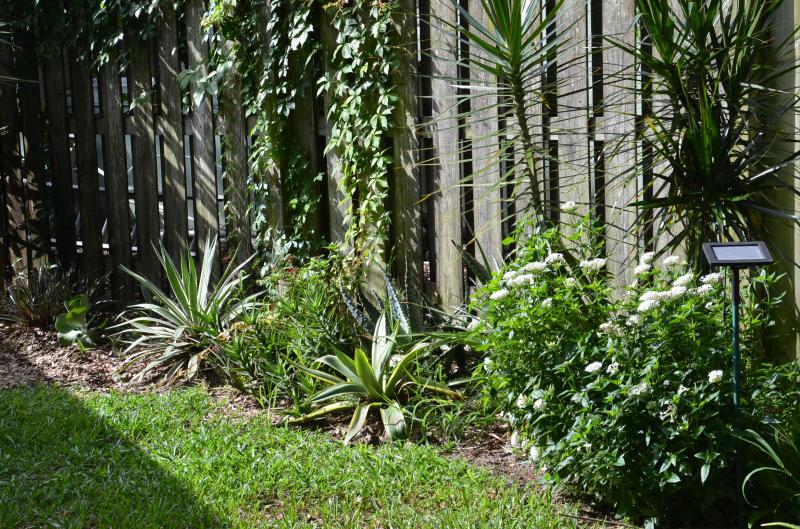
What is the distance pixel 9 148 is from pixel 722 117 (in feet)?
21.4

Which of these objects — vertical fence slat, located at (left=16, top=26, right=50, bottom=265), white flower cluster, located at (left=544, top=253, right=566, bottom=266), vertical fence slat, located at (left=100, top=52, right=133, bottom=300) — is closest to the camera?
white flower cluster, located at (left=544, top=253, right=566, bottom=266)

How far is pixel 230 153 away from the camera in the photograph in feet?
21.8

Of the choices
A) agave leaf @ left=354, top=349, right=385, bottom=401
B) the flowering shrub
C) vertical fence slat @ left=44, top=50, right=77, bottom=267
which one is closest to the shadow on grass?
agave leaf @ left=354, top=349, right=385, bottom=401

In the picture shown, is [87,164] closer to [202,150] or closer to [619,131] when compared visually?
[202,150]

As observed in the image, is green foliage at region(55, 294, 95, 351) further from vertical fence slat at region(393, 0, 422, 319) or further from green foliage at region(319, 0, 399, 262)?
vertical fence slat at region(393, 0, 422, 319)

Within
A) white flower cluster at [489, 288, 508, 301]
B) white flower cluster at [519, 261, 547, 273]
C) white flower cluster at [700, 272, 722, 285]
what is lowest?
white flower cluster at [489, 288, 508, 301]

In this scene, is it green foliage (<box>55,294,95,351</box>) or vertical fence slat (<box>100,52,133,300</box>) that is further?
vertical fence slat (<box>100,52,133,300</box>)

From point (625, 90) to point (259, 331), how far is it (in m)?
2.57

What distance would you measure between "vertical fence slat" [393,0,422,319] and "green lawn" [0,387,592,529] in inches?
49.3

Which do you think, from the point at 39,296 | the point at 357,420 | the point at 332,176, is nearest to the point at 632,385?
the point at 357,420

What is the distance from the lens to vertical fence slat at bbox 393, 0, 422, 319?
522 cm

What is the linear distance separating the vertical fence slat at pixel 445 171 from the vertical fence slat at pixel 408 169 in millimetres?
118

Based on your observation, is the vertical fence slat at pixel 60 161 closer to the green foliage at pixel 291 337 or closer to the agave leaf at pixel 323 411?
the green foliage at pixel 291 337

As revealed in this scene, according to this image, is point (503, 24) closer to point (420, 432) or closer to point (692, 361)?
point (692, 361)
